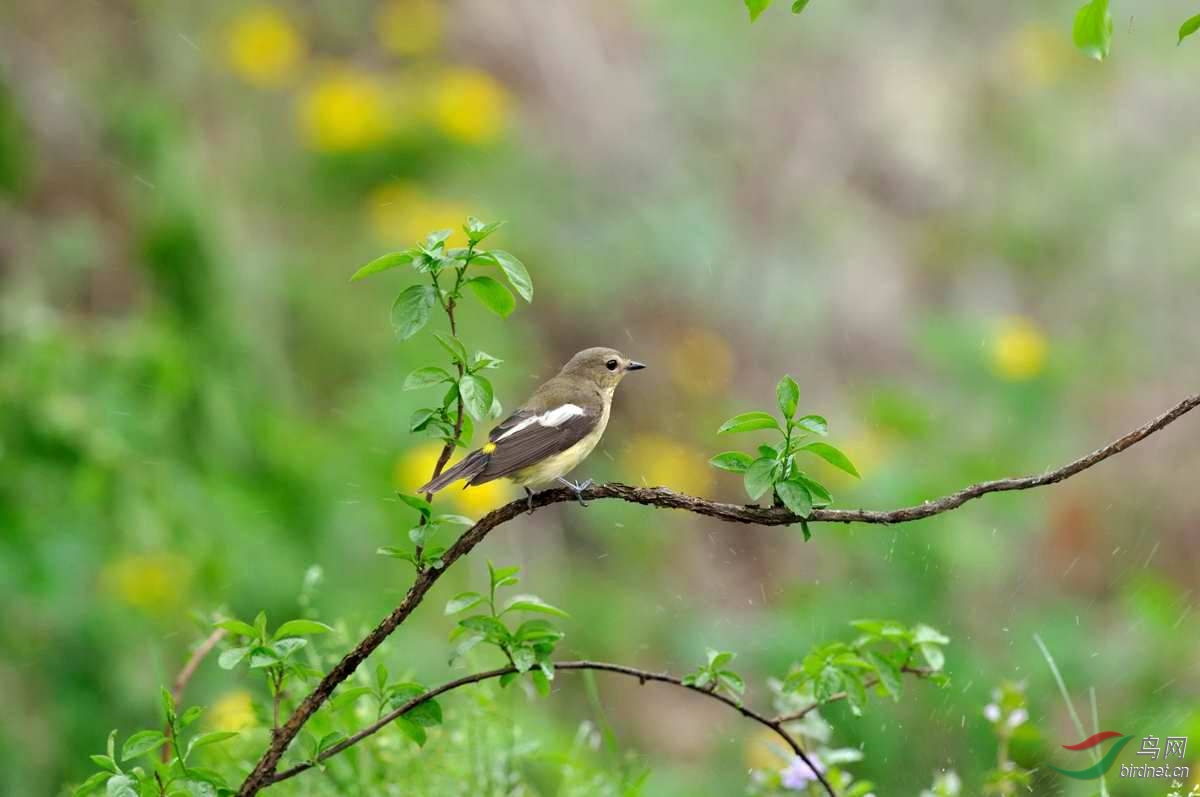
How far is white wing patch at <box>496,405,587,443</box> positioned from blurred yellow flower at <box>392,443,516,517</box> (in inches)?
60.4

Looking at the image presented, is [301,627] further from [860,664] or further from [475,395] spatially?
[860,664]

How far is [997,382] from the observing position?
17.8ft

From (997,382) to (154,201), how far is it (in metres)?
3.27

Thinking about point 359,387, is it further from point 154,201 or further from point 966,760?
point 966,760

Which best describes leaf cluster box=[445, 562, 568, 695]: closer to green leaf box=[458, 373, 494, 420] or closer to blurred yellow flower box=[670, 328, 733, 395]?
green leaf box=[458, 373, 494, 420]

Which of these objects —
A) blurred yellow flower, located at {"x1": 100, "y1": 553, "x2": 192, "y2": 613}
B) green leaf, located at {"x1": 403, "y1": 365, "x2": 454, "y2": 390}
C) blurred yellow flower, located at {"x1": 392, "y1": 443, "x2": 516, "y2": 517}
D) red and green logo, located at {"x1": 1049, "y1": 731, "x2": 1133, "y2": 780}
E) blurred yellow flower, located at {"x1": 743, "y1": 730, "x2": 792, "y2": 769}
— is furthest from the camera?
blurred yellow flower, located at {"x1": 392, "y1": 443, "x2": 516, "y2": 517}

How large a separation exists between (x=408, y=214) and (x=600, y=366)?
275cm

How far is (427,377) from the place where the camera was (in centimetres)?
218

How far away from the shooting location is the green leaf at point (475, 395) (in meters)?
2.12

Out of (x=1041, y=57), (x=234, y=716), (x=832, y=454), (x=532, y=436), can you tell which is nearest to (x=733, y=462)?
(x=832, y=454)

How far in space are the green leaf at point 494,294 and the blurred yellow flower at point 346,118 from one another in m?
4.69

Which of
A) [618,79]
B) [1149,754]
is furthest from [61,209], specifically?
[1149,754]

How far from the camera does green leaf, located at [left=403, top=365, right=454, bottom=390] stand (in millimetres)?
2141

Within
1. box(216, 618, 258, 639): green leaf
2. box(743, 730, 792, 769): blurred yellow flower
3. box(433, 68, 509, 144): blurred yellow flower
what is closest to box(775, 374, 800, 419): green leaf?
box(216, 618, 258, 639): green leaf
